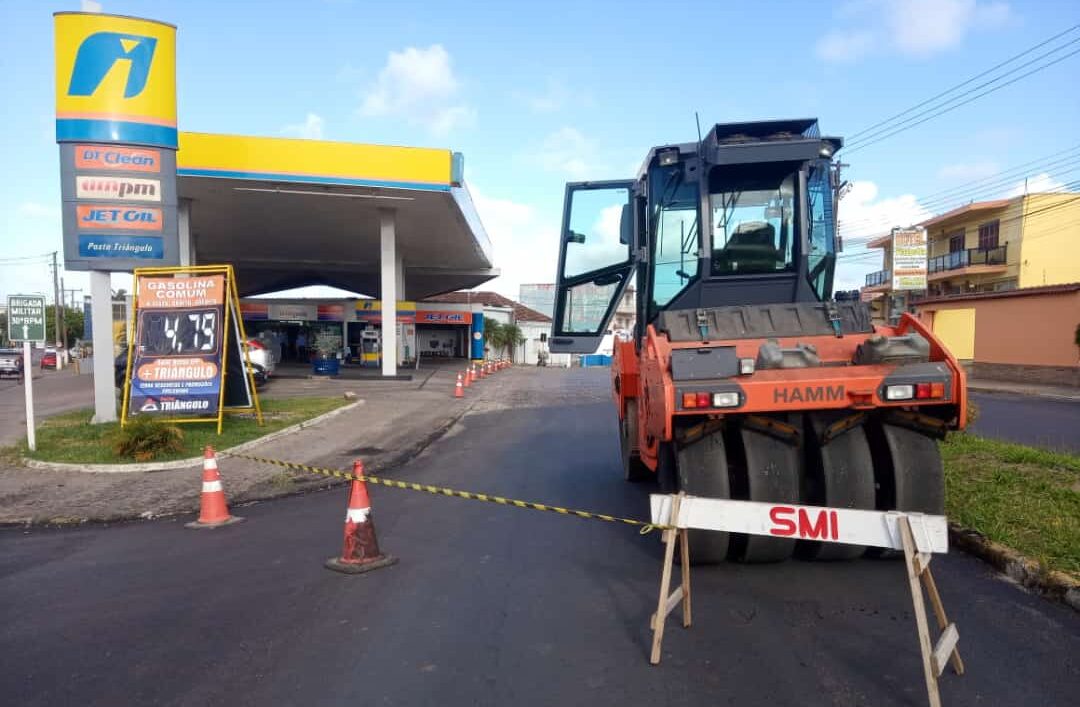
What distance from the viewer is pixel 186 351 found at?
11969 millimetres

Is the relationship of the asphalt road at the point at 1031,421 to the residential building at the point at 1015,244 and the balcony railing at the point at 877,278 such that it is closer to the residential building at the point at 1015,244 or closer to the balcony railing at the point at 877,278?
the residential building at the point at 1015,244

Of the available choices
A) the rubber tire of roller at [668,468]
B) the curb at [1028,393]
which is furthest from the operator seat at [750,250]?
the curb at [1028,393]

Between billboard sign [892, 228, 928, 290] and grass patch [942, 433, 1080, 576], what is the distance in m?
18.7

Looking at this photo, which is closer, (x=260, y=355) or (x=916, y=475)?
(x=916, y=475)

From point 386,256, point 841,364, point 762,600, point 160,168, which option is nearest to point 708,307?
point 841,364

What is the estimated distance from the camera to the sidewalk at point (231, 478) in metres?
7.93

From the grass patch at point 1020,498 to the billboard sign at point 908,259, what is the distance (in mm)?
18739

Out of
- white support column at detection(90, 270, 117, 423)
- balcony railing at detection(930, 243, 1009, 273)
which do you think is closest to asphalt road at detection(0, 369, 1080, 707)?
white support column at detection(90, 270, 117, 423)

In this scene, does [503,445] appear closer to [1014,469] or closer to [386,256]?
[1014,469]

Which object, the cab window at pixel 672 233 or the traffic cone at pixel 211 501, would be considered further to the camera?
the traffic cone at pixel 211 501

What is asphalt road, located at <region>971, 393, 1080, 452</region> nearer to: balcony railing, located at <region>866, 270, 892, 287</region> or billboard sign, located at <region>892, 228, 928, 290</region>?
billboard sign, located at <region>892, 228, 928, 290</region>

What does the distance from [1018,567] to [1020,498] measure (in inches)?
66.9

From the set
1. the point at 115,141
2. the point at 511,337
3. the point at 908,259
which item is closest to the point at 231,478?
the point at 115,141

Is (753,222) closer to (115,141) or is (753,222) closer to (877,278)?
(115,141)
